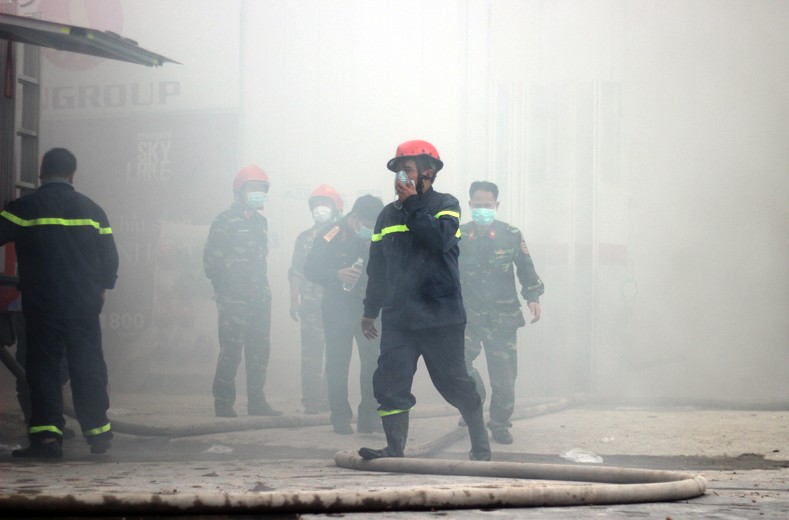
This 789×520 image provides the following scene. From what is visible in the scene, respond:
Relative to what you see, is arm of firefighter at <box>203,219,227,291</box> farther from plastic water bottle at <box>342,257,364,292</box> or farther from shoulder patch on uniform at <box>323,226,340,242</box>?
plastic water bottle at <box>342,257,364,292</box>

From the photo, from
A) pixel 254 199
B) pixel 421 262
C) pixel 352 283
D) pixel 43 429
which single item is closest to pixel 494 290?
pixel 352 283

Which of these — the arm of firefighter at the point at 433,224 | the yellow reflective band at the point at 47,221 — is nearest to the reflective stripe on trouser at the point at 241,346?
the yellow reflective band at the point at 47,221

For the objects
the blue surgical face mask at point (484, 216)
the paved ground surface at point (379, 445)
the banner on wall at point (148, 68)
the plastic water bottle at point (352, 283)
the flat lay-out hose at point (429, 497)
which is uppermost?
the banner on wall at point (148, 68)

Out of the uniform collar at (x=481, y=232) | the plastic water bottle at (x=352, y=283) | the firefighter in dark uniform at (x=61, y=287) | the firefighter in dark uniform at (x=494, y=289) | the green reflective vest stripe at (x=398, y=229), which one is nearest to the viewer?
the green reflective vest stripe at (x=398, y=229)

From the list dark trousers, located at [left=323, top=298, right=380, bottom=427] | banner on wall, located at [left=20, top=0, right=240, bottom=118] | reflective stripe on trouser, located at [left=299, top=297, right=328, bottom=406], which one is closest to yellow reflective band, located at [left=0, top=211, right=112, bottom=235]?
dark trousers, located at [left=323, top=298, right=380, bottom=427]

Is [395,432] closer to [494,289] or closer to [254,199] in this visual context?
[494,289]

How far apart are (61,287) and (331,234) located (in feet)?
7.19

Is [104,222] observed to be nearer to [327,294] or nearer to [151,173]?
[327,294]

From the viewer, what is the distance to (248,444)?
6.43 meters

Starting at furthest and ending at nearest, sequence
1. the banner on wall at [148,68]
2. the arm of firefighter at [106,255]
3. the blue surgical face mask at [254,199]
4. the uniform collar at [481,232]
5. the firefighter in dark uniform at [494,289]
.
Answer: the banner on wall at [148,68]
the blue surgical face mask at [254,199]
the uniform collar at [481,232]
the firefighter in dark uniform at [494,289]
the arm of firefighter at [106,255]

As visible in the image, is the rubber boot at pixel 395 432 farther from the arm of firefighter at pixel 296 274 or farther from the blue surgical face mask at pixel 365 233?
the arm of firefighter at pixel 296 274

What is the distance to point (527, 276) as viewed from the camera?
22.7 feet

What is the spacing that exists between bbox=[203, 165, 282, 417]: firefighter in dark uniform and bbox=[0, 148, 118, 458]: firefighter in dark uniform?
214 centimetres

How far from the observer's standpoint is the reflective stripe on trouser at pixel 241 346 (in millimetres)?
7871
